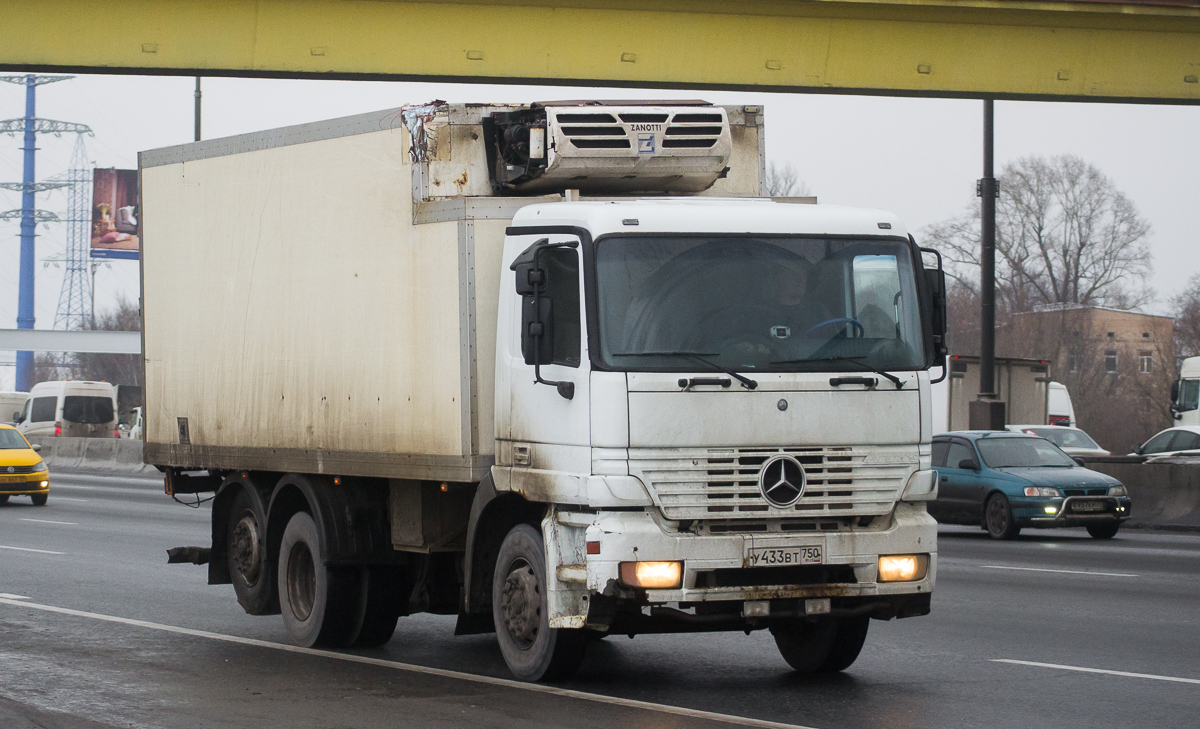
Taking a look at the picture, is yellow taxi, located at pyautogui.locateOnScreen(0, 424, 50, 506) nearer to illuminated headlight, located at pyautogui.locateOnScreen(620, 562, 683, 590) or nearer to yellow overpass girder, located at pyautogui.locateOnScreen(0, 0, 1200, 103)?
yellow overpass girder, located at pyautogui.locateOnScreen(0, 0, 1200, 103)

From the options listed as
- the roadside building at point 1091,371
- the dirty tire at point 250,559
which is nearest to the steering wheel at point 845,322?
the dirty tire at point 250,559

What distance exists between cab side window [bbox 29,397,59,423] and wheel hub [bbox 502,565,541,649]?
49.8m

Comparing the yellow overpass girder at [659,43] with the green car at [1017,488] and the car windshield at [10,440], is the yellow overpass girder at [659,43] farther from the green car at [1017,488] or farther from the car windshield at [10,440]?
the car windshield at [10,440]

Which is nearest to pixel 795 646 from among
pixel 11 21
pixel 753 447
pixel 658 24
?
pixel 753 447

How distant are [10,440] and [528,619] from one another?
22936 mm

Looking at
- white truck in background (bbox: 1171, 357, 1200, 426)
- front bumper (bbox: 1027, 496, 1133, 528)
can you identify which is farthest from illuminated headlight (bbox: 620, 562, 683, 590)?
white truck in background (bbox: 1171, 357, 1200, 426)

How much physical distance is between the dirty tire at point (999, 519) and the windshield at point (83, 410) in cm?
4011

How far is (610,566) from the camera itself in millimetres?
8023

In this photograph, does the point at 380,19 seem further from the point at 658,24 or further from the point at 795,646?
the point at 795,646

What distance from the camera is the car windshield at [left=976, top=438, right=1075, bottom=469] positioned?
22031mm

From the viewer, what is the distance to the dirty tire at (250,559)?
11.3m

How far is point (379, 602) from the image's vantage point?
1056cm

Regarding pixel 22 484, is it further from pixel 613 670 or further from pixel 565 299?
pixel 565 299

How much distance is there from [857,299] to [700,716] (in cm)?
236
